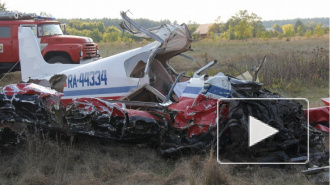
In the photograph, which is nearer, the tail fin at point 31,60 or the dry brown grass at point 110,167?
the dry brown grass at point 110,167

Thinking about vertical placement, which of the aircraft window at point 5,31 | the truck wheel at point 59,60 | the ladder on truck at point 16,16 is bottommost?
the truck wheel at point 59,60

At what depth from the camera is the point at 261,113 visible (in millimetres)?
4684

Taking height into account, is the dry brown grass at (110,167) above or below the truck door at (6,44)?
below

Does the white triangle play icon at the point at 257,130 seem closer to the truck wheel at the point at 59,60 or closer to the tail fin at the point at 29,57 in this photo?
the tail fin at the point at 29,57

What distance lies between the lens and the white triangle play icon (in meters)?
4.50

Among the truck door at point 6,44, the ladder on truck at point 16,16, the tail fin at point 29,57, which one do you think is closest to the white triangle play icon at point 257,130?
the tail fin at point 29,57

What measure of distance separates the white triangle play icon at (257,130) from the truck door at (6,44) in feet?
40.4

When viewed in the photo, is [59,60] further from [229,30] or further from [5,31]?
[229,30]

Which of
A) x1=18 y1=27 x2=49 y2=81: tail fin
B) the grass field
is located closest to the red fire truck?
x1=18 y1=27 x2=49 y2=81: tail fin

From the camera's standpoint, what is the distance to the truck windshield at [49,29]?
14328 millimetres

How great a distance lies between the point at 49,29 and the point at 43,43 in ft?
2.99

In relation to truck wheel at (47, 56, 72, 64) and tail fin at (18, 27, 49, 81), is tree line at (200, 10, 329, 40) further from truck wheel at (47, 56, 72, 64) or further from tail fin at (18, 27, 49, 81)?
tail fin at (18, 27, 49, 81)

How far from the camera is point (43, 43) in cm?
1403
